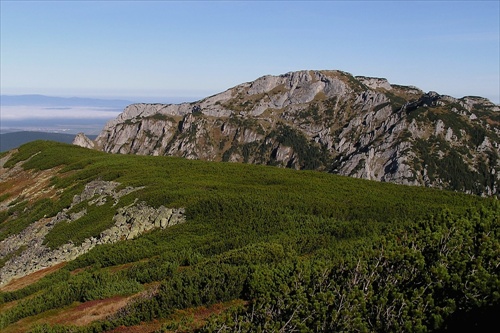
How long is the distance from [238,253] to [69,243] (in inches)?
773

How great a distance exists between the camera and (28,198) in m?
55.1

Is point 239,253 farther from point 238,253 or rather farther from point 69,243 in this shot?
point 69,243

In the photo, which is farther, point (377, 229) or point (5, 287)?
point (5, 287)

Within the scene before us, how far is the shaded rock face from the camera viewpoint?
34.5m

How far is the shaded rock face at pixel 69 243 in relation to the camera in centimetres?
3453

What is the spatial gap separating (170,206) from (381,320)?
1128 inches

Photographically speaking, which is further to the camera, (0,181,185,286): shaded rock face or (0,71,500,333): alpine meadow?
(0,181,185,286): shaded rock face

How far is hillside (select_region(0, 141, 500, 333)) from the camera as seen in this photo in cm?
1244

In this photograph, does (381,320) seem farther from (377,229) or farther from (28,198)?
(28,198)

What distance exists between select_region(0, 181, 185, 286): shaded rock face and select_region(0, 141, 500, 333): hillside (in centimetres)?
15

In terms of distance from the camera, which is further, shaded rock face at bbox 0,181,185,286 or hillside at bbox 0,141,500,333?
shaded rock face at bbox 0,181,185,286

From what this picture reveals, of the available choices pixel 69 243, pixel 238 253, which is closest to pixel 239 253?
pixel 238 253

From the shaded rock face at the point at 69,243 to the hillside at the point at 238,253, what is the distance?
0.51 ft

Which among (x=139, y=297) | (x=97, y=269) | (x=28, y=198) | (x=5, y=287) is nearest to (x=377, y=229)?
(x=139, y=297)
